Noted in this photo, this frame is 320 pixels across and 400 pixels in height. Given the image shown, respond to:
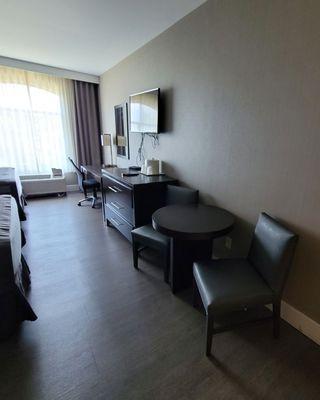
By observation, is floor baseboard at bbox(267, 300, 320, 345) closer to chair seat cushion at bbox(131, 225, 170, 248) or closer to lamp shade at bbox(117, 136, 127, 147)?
chair seat cushion at bbox(131, 225, 170, 248)

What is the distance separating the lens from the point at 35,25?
8.73ft

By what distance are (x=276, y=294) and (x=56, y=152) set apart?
5168 millimetres

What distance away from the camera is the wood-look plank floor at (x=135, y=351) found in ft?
4.07

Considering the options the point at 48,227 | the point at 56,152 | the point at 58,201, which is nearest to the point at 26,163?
the point at 56,152

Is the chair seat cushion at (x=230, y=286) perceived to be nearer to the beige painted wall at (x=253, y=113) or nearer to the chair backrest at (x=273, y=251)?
the chair backrest at (x=273, y=251)

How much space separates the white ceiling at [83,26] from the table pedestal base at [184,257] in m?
2.17

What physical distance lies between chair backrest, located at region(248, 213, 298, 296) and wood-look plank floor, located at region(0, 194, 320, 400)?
17.0 inches

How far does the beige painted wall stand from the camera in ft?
4.64

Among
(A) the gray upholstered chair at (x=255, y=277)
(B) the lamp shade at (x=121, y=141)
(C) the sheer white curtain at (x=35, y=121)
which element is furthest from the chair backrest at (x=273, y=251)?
(C) the sheer white curtain at (x=35, y=121)

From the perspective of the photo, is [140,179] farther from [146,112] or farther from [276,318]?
[276,318]

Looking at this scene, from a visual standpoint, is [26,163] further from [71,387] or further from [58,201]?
[71,387]

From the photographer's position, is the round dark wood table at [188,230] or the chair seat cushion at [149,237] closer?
the round dark wood table at [188,230]

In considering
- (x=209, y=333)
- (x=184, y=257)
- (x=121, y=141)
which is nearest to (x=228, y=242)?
(x=184, y=257)

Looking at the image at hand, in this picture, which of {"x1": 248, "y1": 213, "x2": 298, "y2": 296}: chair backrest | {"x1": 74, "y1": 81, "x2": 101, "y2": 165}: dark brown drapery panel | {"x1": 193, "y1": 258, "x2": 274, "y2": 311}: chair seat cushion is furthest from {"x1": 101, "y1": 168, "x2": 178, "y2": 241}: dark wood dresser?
{"x1": 74, "y1": 81, "x2": 101, "y2": 165}: dark brown drapery panel
